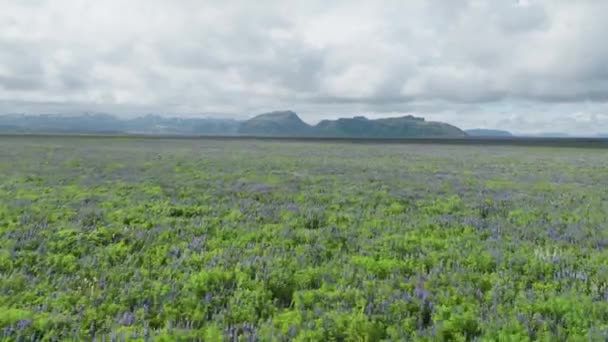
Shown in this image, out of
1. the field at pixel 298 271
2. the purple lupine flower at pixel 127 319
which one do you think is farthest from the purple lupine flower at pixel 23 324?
the purple lupine flower at pixel 127 319

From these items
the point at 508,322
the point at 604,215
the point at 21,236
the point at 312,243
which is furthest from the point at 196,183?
the point at 604,215

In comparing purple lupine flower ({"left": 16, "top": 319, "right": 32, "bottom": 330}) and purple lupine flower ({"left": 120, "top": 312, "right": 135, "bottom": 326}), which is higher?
purple lupine flower ({"left": 16, "top": 319, "right": 32, "bottom": 330})

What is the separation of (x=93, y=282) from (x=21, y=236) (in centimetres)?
363

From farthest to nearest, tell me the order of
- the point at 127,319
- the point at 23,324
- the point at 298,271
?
the point at 298,271
the point at 127,319
the point at 23,324

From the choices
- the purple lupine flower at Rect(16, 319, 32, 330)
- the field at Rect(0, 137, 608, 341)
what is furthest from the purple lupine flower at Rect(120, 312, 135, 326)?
the purple lupine flower at Rect(16, 319, 32, 330)

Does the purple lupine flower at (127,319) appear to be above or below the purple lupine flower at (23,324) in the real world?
below

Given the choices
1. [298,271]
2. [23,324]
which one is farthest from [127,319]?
[298,271]

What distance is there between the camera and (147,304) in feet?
16.3

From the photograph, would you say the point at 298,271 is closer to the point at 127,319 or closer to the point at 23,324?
the point at 127,319

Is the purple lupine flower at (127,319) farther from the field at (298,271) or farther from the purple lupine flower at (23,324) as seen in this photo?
the purple lupine flower at (23,324)

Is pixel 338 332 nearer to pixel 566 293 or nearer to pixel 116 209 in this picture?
pixel 566 293

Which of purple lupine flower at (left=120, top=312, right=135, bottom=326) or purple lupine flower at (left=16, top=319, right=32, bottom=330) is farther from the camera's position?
purple lupine flower at (left=120, top=312, right=135, bottom=326)

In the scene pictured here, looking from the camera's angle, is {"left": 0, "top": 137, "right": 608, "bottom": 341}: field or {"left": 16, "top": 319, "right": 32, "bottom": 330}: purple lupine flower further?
{"left": 0, "top": 137, "right": 608, "bottom": 341}: field

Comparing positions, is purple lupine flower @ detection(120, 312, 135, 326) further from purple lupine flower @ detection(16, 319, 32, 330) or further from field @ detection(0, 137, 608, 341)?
purple lupine flower @ detection(16, 319, 32, 330)
